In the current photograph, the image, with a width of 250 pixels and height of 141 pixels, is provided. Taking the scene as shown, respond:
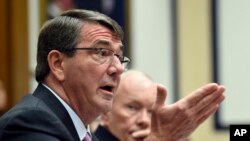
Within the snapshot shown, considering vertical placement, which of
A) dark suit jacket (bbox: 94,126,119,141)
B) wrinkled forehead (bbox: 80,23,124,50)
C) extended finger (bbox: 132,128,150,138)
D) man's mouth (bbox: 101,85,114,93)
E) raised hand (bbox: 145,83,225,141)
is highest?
wrinkled forehead (bbox: 80,23,124,50)

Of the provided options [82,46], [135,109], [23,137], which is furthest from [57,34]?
[135,109]

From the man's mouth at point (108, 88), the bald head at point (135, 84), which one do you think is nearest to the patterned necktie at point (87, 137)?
the man's mouth at point (108, 88)

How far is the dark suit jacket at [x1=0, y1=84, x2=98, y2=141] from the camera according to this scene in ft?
7.02

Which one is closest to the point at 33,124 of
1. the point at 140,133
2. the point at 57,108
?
the point at 57,108

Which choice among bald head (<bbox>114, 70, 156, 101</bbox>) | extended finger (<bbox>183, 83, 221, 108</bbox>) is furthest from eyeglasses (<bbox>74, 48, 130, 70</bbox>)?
bald head (<bbox>114, 70, 156, 101</bbox>)

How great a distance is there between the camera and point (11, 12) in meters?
4.79

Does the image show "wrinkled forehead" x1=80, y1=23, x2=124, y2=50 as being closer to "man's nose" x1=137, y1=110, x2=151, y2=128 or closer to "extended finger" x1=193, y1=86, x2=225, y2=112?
"extended finger" x1=193, y1=86, x2=225, y2=112

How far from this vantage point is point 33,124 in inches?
85.2

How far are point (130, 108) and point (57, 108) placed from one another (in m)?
0.97

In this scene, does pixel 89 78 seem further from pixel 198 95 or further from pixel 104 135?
pixel 104 135

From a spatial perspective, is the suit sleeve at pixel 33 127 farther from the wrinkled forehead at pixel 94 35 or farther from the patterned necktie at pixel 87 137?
the wrinkled forehead at pixel 94 35

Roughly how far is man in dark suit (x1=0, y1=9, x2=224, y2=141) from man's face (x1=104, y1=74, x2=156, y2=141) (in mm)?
731

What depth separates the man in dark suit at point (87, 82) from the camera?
7.61ft

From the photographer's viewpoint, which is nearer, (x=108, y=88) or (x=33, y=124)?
(x=33, y=124)
